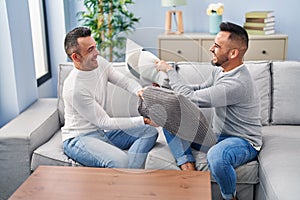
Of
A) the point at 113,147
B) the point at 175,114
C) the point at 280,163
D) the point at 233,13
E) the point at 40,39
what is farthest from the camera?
the point at 233,13

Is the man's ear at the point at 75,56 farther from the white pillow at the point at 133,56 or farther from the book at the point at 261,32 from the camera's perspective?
the book at the point at 261,32

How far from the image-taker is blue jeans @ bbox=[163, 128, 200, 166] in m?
1.91

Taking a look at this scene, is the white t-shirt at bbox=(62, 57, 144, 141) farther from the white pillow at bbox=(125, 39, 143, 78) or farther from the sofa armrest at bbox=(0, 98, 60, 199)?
the sofa armrest at bbox=(0, 98, 60, 199)

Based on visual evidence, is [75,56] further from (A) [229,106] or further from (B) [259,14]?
(B) [259,14]

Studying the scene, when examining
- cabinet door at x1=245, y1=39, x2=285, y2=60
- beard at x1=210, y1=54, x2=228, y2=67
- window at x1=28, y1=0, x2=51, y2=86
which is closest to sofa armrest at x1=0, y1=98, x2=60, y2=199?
beard at x1=210, y1=54, x2=228, y2=67

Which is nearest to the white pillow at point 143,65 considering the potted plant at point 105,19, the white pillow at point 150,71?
the white pillow at point 150,71

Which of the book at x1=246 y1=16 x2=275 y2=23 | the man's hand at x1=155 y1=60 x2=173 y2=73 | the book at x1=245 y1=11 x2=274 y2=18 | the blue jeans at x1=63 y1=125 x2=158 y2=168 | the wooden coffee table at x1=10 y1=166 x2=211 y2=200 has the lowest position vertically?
the wooden coffee table at x1=10 y1=166 x2=211 y2=200

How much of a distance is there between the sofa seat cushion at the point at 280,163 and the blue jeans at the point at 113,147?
572 millimetres

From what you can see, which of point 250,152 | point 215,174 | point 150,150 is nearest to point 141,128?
point 150,150

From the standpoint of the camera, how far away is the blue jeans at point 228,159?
1848mm

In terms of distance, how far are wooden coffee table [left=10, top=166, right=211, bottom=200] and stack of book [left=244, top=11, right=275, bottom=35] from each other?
7.01 ft

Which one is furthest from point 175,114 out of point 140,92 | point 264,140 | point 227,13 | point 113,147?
point 227,13

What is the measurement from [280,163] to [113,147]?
80 centimetres

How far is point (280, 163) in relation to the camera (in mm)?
1844
